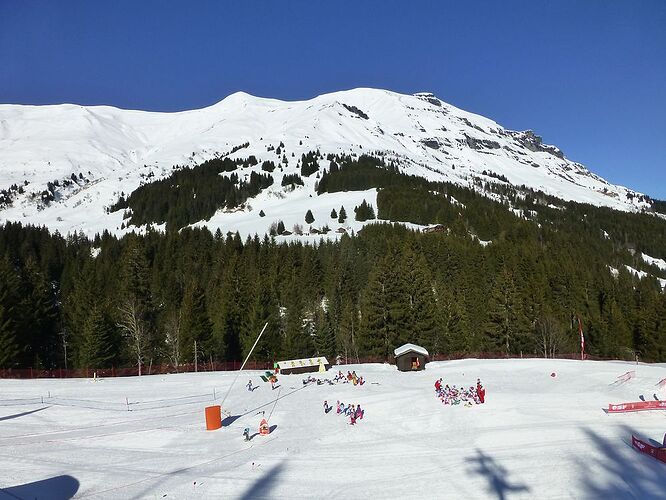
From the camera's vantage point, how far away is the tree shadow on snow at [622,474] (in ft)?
45.8

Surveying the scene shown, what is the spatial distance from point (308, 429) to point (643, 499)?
1443 centimetres

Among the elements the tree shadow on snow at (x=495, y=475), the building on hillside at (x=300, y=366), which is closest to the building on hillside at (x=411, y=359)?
the building on hillside at (x=300, y=366)

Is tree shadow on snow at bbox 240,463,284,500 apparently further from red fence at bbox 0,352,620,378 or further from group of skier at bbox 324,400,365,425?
red fence at bbox 0,352,620,378

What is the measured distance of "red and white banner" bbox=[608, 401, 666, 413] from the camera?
74.5ft

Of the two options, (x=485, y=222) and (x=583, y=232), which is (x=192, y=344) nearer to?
(x=485, y=222)

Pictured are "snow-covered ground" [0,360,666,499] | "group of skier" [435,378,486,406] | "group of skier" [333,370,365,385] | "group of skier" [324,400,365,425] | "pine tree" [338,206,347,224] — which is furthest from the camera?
"pine tree" [338,206,347,224]

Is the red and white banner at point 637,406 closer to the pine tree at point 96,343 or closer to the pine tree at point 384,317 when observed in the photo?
the pine tree at point 384,317

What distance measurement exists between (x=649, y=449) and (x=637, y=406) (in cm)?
690

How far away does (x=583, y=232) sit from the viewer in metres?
160

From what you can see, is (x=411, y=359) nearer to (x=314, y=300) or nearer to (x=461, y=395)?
(x=461, y=395)

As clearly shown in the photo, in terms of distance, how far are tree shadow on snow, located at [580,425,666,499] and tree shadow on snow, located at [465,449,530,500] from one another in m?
2.17

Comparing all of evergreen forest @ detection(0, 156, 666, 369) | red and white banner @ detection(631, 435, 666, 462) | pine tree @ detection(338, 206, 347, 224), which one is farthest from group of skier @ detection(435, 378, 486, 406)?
pine tree @ detection(338, 206, 347, 224)

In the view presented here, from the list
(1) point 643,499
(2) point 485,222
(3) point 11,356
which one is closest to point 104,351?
(3) point 11,356

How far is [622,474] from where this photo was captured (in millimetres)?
15414
